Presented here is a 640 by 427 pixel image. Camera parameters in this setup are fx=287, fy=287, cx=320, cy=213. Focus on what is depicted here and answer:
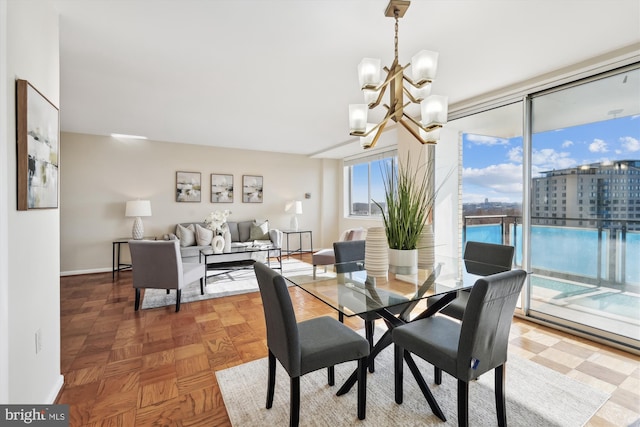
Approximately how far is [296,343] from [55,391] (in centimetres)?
166

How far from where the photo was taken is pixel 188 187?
19.3 feet

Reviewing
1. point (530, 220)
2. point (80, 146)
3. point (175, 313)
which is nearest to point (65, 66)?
point (175, 313)

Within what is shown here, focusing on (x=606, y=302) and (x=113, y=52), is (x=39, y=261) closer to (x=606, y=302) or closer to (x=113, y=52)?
(x=113, y=52)

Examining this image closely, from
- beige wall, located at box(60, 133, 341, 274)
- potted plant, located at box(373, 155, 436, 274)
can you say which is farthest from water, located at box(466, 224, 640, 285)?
beige wall, located at box(60, 133, 341, 274)

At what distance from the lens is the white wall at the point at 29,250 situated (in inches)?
49.8

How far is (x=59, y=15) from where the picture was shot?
198 centimetres

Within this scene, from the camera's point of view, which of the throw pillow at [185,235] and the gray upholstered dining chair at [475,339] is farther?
the throw pillow at [185,235]

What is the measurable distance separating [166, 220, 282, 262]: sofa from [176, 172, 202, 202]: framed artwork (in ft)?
1.74

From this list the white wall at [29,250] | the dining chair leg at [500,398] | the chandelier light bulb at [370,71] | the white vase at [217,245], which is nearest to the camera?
the white wall at [29,250]

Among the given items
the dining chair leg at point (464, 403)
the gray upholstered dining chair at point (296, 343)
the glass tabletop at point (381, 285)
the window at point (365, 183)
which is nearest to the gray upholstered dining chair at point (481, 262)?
the glass tabletop at point (381, 285)

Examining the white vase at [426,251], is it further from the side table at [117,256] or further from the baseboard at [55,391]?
the side table at [117,256]

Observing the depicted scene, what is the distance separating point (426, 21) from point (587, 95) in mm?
1896

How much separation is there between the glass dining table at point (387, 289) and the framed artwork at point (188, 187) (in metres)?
4.56

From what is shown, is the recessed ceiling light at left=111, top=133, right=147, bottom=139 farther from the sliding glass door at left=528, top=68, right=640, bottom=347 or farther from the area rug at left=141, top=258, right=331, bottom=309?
the sliding glass door at left=528, top=68, right=640, bottom=347
